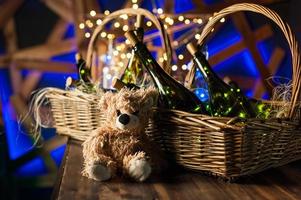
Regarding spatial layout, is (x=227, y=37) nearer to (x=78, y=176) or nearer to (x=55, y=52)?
(x=55, y=52)

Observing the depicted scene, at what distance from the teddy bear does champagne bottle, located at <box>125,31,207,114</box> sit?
0.08 meters

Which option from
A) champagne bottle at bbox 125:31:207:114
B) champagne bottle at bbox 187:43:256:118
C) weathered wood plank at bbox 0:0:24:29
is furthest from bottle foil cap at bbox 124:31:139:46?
weathered wood plank at bbox 0:0:24:29

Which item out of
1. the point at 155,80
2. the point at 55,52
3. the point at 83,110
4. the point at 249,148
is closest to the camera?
the point at 249,148

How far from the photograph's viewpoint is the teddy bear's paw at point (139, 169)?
2.68 ft

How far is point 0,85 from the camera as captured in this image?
188 centimetres

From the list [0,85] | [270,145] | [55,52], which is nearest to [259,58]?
[55,52]

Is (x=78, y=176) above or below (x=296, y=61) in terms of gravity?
below

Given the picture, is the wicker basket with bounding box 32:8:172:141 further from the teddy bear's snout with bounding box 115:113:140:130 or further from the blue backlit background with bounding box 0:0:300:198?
the blue backlit background with bounding box 0:0:300:198

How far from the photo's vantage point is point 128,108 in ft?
2.82

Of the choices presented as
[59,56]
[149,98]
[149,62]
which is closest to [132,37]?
[149,62]

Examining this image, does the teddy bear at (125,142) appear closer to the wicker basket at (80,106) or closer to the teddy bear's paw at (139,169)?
the teddy bear's paw at (139,169)

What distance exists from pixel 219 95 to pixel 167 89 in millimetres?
140

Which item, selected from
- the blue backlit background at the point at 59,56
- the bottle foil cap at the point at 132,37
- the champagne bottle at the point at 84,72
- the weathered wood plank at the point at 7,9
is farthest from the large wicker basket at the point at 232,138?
the weathered wood plank at the point at 7,9

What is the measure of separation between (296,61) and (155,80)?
0.34 metres
